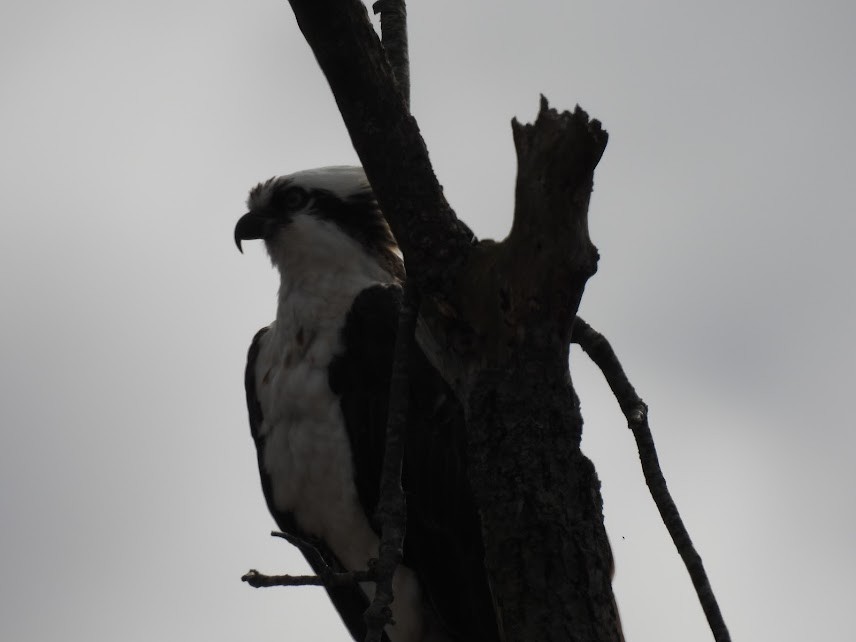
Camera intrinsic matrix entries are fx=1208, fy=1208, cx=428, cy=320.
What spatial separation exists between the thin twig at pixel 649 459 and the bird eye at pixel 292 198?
2334mm

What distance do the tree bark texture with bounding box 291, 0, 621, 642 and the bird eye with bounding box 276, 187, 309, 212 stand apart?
8.26ft

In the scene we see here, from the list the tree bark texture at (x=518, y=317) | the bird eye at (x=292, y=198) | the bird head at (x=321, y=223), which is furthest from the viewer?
the bird eye at (x=292, y=198)

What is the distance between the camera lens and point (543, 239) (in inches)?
130

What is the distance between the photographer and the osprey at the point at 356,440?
15.8ft

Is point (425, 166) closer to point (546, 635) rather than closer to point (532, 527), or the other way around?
point (532, 527)

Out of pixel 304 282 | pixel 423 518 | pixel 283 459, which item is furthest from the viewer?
pixel 304 282

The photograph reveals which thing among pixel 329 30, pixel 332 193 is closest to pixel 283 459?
pixel 332 193

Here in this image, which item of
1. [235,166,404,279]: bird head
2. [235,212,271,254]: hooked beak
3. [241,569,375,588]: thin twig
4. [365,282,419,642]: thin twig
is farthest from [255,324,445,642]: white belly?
[241,569,375,588]: thin twig

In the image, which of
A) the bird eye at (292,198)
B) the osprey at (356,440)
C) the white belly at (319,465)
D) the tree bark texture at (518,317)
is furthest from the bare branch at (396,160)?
the bird eye at (292,198)

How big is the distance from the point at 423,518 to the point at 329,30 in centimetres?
224

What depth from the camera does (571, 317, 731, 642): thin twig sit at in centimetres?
341

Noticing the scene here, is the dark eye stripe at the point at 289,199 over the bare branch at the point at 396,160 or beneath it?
over

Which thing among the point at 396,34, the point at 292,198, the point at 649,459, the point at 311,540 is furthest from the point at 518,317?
the point at 292,198

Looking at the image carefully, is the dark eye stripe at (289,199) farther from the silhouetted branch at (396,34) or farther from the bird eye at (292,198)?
the silhouetted branch at (396,34)
